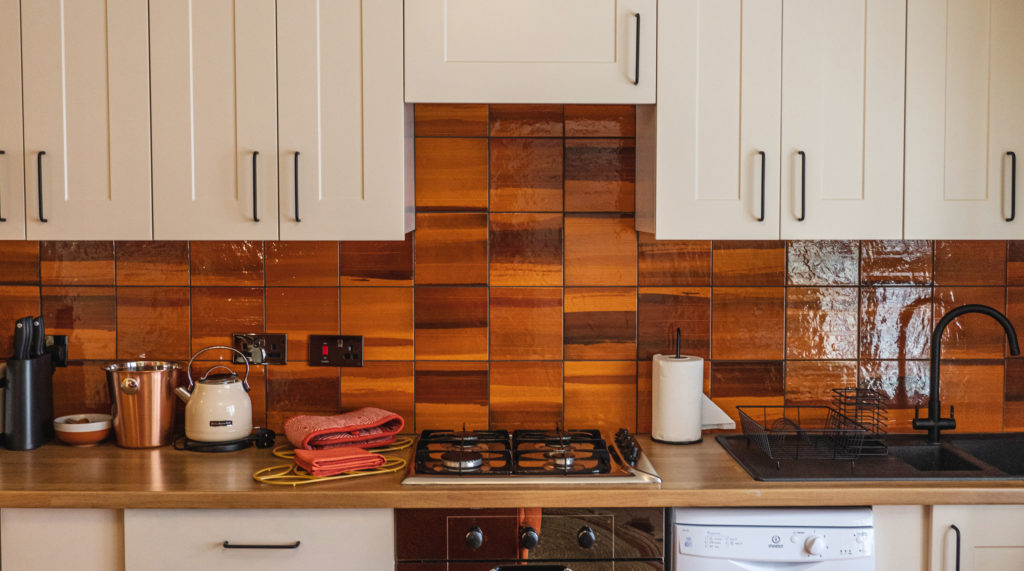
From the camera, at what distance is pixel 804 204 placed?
89.5 inches

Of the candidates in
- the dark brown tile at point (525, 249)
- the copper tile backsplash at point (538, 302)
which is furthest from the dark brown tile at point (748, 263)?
the dark brown tile at point (525, 249)

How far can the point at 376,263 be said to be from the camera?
8.56 ft

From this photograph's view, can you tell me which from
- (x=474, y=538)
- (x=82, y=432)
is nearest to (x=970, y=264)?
(x=474, y=538)

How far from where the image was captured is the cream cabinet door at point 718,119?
88.7 inches

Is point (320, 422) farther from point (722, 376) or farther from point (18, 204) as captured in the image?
point (722, 376)

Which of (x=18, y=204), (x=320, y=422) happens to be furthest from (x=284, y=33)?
(x=320, y=422)

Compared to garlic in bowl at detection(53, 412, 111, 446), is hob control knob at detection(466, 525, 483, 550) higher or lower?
lower

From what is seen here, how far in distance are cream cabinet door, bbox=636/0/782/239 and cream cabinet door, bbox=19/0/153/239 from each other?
136cm

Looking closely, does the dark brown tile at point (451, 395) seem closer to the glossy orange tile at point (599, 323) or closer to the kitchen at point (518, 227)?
the kitchen at point (518, 227)

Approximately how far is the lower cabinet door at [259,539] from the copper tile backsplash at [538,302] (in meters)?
0.59

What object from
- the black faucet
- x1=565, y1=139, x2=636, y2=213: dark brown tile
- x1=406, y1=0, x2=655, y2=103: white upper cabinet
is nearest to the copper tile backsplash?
x1=565, y1=139, x2=636, y2=213: dark brown tile

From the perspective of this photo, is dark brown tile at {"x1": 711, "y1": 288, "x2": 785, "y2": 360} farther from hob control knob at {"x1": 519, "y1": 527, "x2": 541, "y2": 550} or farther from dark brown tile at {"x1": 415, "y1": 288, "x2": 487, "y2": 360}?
hob control knob at {"x1": 519, "y1": 527, "x2": 541, "y2": 550}

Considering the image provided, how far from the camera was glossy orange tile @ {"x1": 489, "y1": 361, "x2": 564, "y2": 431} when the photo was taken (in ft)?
8.65

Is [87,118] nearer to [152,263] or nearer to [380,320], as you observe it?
[152,263]
